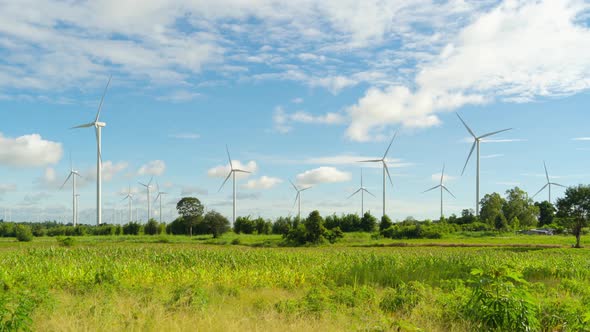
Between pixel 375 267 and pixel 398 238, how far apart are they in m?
46.0

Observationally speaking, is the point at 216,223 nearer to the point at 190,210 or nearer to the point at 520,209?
the point at 190,210

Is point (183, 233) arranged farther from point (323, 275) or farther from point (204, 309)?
point (204, 309)

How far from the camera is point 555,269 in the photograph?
83.5ft

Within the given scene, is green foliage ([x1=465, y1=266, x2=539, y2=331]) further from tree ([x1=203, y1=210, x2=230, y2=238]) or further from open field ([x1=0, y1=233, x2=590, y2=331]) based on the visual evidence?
tree ([x1=203, y1=210, x2=230, y2=238])

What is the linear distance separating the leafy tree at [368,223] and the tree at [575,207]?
105ft

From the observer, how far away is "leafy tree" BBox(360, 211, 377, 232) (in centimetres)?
8450

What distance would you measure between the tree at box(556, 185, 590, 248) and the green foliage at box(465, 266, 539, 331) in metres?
48.9

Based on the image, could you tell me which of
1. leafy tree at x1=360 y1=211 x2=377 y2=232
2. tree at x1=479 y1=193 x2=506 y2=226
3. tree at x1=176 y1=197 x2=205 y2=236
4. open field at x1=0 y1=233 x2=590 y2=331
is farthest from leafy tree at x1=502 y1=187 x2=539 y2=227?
open field at x1=0 y1=233 x2=590 y2=331

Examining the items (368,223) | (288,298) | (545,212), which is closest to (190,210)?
(368,223)

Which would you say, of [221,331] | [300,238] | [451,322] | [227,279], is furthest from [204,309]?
[300,238]

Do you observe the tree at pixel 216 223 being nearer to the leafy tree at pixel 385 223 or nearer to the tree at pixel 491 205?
the leafy tree at pixel 385 223

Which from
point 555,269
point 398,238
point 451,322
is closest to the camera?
point 451,322

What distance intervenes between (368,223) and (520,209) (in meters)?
46.8

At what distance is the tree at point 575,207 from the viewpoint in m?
55.0
